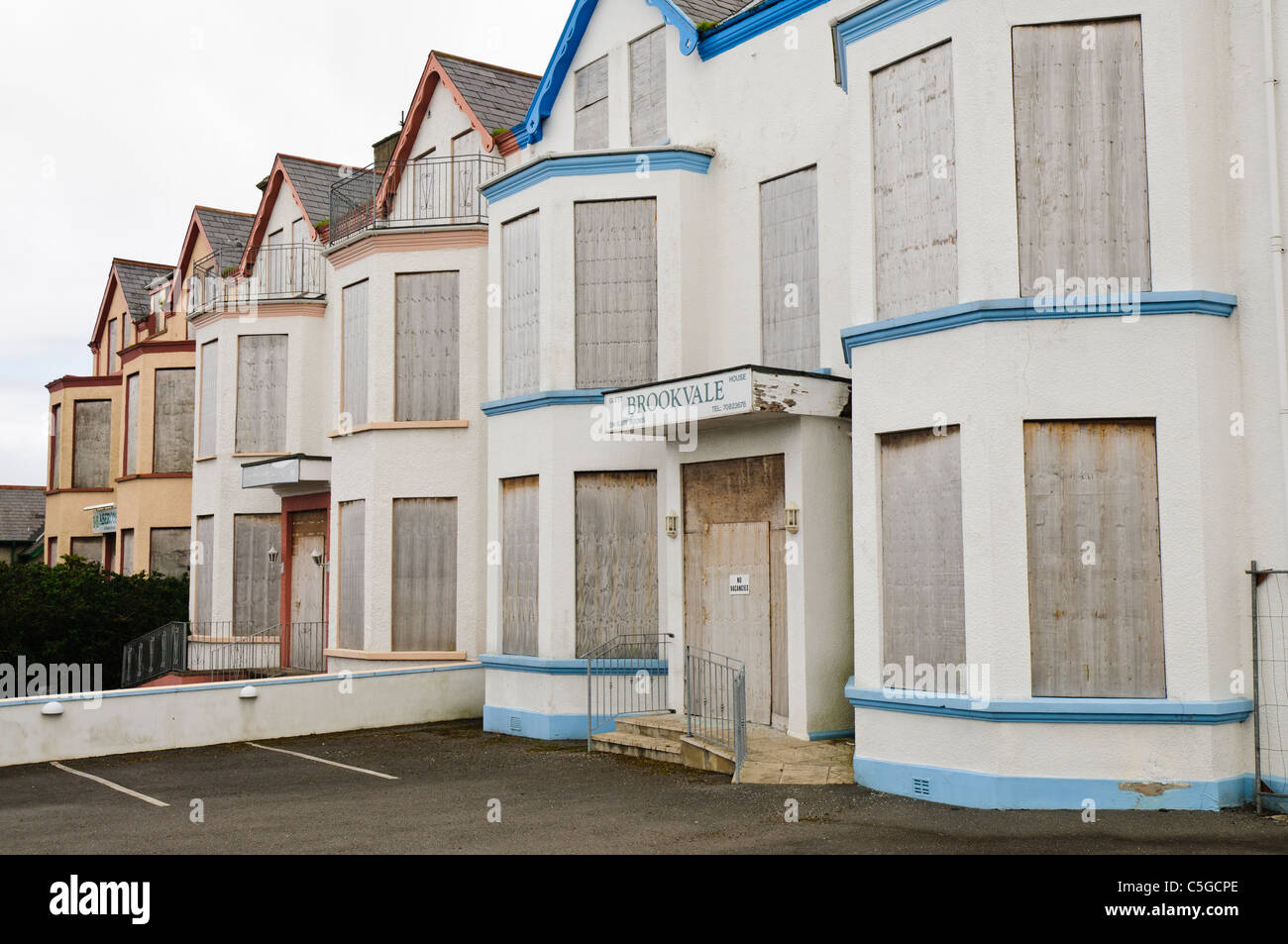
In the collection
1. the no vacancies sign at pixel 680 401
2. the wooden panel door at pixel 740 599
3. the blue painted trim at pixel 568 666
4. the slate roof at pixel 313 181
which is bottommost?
the blue painted trim at pixel 568 666

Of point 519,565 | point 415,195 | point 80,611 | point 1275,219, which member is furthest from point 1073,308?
point 80,611

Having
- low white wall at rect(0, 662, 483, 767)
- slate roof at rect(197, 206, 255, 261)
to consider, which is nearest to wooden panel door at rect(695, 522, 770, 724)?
low white wall at rect(0, 662, 483, 767)

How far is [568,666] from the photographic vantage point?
15.2m

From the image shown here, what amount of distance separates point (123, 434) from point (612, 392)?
18.7 meters

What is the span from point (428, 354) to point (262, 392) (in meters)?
6.31

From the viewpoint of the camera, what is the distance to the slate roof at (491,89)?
2008cm

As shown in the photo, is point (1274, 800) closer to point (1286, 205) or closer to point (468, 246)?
point (1286, 205)

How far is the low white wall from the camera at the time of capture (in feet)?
47.5

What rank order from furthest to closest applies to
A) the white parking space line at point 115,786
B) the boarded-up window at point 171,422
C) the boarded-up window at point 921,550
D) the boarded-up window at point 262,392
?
the boarded-up window at point 171,422
the boarded-up window at point 262,392
the white parking space line at point 115,786
the boarded-up window at point 921,550

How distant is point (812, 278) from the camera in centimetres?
1420

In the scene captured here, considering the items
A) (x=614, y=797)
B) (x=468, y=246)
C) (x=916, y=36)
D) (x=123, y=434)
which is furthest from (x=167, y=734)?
(x=123, y=434)

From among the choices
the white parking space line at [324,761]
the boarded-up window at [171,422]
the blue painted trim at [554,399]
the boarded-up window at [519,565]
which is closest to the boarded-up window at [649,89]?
the blue painted trim at [554,399]

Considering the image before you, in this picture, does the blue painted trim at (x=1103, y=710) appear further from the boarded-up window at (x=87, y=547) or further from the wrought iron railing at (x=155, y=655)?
the boarded-up window at (x=87, y=547)

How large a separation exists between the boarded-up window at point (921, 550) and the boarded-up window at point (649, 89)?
6.73 metres
